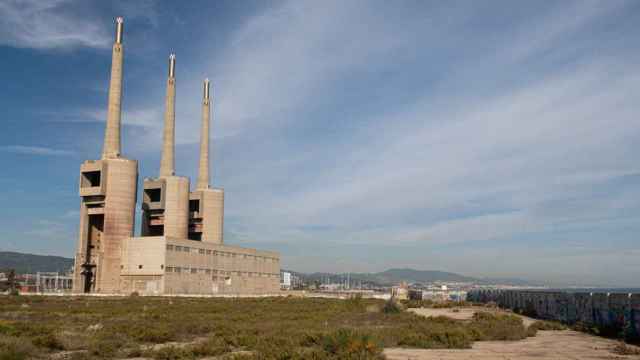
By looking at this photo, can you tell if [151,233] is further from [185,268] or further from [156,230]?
[185,268]

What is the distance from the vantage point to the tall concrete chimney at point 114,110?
114m

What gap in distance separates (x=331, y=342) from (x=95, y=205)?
98564mm

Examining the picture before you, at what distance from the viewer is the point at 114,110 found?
115m

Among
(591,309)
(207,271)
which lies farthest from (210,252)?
(591,309)

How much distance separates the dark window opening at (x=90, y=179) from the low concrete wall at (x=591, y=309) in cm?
8195

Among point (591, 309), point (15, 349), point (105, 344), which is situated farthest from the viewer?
point (591, 309)

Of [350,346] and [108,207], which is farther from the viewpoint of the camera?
[108,207]

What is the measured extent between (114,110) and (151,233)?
29119 millimetres

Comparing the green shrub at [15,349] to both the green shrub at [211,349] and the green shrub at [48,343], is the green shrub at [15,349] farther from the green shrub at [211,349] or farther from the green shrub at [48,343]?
the green shrub at [211,349]

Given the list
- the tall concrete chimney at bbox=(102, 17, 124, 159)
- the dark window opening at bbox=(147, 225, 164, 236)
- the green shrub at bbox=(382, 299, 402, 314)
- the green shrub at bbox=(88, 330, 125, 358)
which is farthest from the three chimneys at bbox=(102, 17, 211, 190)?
the green shrub at bbox=(88, 330, 125, 358)

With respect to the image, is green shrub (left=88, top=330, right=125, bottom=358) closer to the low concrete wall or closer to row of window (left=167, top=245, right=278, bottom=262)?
the low concrete wall

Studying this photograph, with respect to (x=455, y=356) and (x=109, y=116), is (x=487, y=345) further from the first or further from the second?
(x=109, y=116)

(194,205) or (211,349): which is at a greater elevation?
(194,205)

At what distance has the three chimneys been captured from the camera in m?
114
